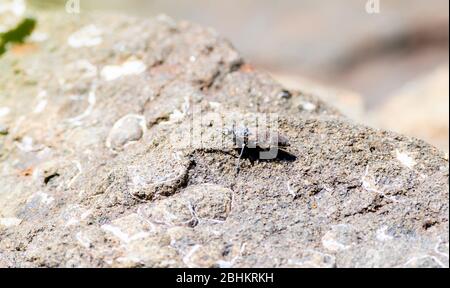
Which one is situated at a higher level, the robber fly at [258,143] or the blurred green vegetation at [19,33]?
the blurred green vegetation at [19,33]

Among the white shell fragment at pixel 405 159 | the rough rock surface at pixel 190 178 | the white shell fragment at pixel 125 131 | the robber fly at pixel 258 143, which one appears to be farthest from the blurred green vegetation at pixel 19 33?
the white shell fragment at pixel 405 159

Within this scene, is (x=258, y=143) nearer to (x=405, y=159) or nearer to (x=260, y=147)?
(x=260, y=147)

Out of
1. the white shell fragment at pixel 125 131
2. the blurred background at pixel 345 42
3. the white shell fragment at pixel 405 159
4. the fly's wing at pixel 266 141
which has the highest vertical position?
the fly's wing at pixel 266 141

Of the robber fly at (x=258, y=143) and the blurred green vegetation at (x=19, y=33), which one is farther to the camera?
the blurred green vegetation at (x=19, y=33)

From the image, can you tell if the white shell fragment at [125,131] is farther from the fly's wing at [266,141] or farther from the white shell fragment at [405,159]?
the white shell fragment at [405,159]

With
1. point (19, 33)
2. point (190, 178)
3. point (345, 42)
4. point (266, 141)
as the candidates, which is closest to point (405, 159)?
point (266, 141)

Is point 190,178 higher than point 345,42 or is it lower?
higher
